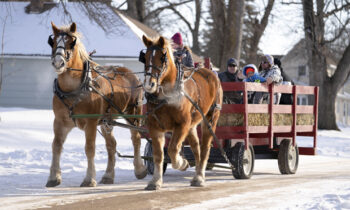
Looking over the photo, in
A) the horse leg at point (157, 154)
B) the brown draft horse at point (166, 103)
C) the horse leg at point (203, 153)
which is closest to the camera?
the brown draft horse at point (166, 103)

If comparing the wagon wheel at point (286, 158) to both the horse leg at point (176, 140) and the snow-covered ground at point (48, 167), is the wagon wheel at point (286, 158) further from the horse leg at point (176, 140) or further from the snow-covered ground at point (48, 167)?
the horse leg at point (176, 140)

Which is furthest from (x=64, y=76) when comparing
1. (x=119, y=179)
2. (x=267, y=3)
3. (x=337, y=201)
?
(x=267, y=3)

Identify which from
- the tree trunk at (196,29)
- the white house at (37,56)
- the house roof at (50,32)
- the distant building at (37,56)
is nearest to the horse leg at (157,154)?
the house roof at (50,32)

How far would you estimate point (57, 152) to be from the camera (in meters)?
8.43

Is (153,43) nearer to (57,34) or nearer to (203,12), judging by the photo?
(57,34)

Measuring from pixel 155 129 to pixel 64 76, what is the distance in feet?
5.35

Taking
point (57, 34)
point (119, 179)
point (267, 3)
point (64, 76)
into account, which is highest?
point (267, 3)

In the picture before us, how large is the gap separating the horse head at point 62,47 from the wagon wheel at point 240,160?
3.30 m

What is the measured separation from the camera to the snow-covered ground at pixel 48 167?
23.2 ft

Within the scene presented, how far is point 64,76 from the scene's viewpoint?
8.16 meters

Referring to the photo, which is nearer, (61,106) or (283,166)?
(61,106)

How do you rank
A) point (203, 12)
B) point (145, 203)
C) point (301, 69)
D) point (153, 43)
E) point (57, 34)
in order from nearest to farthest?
1. point (145, 203)
2. point (153, 43)
3. point (57, 34)
4. point (203, 12)
5. point (301, 69)

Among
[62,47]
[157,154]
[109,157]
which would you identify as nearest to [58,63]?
[62,47]

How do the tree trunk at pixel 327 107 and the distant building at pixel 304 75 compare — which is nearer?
the tree trunk at pixel 327 107
